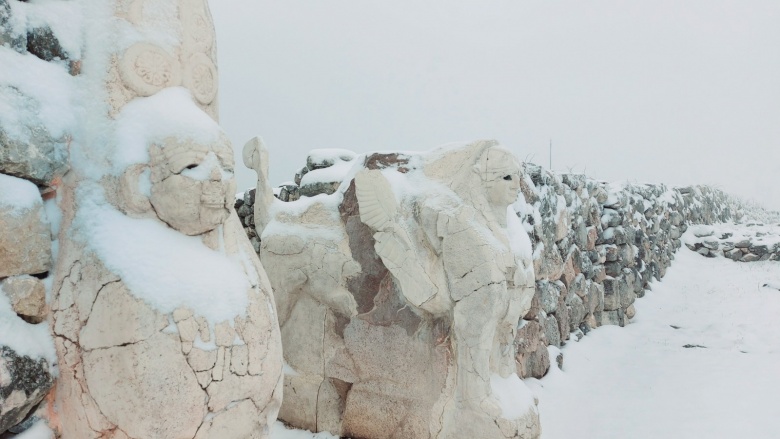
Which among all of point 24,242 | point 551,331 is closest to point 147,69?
point 24,242

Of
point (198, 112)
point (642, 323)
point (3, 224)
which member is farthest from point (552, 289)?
point (3, 224)

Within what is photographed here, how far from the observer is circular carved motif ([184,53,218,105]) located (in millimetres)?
1698

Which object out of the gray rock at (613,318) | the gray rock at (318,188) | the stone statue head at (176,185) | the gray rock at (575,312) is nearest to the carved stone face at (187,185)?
the stone statue head at (176,185)

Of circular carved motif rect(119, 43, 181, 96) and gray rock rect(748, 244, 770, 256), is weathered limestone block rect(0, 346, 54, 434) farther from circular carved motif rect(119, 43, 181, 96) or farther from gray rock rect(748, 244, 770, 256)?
gray rock rect(748, 244, 770, 256)

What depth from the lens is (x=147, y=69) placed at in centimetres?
159

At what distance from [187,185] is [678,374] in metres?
5.06

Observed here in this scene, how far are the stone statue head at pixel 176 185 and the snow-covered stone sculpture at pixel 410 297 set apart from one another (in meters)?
1.60

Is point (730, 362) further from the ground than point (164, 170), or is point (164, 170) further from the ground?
point (164, 170)

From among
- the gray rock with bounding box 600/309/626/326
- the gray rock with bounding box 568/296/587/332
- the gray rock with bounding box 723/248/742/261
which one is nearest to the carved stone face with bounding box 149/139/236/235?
the gray rock with bounding box 568/296/587/332

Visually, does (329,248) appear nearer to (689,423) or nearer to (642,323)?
(689,423)

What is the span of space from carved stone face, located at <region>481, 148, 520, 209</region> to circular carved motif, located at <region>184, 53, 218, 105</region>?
1.71 meters

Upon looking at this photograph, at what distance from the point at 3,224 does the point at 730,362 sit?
5.86 m

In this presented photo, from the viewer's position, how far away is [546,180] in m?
5.38

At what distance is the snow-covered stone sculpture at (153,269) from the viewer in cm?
142
